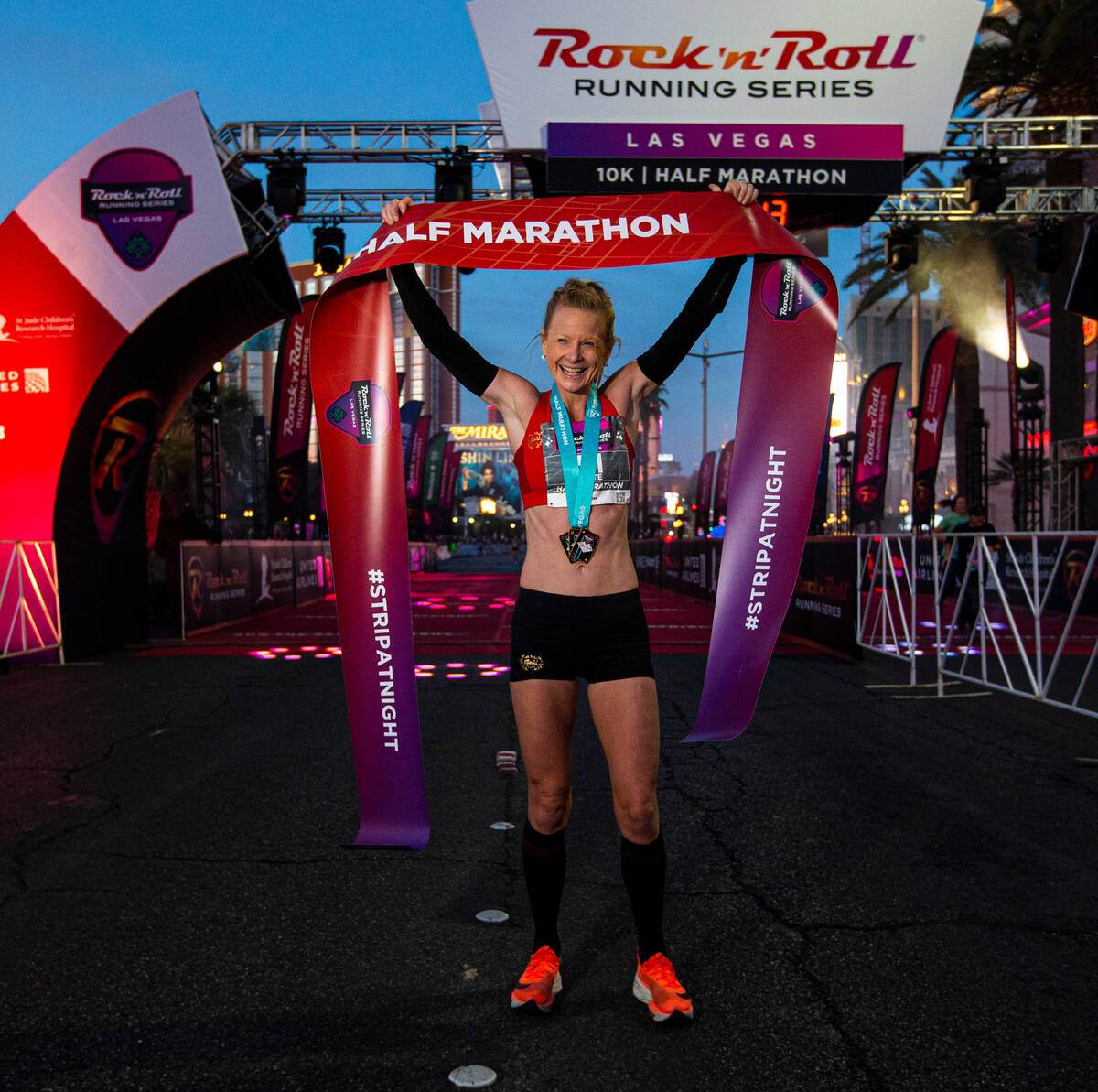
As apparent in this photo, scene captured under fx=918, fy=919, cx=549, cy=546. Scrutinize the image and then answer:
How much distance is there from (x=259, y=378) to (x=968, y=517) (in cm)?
13973

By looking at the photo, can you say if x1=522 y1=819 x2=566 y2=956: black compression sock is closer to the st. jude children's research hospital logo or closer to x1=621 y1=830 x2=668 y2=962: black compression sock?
x1=621 y1=830 x2=668 y2=962: black compression sock

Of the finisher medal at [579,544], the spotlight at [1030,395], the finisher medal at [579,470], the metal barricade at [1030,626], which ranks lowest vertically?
the metal barricade at [1030,626]

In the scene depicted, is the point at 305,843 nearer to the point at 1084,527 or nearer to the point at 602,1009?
the point at 602,1009

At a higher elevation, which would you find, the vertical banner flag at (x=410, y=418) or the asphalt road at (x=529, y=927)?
the vertical banner flag at (x=410, y=418)

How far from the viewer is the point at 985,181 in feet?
43.1

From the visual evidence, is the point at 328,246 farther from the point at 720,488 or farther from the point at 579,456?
the point at 720,488

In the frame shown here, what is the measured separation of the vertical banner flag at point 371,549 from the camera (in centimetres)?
344

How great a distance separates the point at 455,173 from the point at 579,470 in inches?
447

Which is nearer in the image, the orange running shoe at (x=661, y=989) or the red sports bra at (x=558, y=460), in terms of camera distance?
the orange running shoe at (x=661, y=989)

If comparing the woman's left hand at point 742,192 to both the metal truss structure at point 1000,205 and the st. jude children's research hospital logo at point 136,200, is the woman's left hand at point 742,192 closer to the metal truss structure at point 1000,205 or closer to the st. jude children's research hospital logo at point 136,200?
the st. jude children's research hospital logo at point 136,200

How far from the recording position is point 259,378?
462 ft

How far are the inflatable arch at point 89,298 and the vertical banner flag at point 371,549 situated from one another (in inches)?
379

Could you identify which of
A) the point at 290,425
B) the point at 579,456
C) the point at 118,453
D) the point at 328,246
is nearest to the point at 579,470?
the point at 579,456

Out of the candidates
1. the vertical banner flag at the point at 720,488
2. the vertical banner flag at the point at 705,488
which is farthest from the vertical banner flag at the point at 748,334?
the vertical banner flag at the point at 705,488
